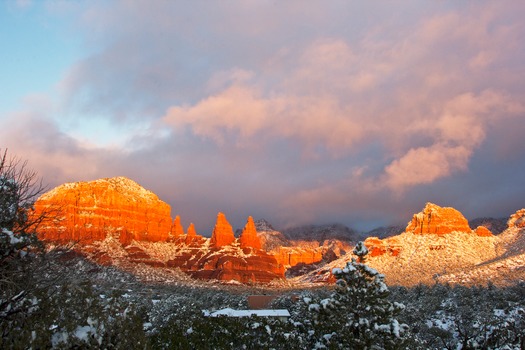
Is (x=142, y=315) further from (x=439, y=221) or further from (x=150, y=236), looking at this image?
(x=150, y=236)

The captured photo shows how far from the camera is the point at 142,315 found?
85.0ft

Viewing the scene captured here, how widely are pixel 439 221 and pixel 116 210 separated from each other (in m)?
124

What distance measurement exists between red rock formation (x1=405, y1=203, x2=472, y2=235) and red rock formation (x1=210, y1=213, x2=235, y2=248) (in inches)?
2958

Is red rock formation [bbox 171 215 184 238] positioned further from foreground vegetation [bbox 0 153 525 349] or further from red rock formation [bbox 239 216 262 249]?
foreground vegetation [bbox 0 153 525 349]

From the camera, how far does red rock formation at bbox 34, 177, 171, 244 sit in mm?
158750

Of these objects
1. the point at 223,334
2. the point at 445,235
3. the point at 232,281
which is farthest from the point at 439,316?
the point at 445,235

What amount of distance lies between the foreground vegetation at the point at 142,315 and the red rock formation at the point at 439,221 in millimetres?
100168

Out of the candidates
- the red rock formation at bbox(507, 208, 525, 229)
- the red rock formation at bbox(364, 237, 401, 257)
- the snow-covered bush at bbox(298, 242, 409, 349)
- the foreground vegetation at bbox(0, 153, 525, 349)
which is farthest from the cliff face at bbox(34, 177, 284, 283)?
the snow-covered bush at bbox(298, 242, 409, 349)

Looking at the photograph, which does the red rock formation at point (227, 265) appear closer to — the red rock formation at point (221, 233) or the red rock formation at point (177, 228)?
the red rock formation at point (221, 233)

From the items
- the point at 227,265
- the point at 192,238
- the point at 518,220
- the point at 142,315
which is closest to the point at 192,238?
the point at 192,238

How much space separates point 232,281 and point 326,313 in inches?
4612

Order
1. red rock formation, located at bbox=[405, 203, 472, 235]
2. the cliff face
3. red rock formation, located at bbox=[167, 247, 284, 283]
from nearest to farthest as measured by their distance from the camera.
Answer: red rock formation, located at bbox=[167, 247, 284, 283] < the cliff face < red rock formation, located at bbox=[405, 203, 472, 235]

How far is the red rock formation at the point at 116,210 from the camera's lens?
15875 centimetres

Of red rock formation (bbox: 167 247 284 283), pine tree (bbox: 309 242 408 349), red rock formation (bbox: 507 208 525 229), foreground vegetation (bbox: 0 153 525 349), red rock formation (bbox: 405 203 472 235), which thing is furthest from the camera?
red rock formation (bbox: 405 203 472 235)
